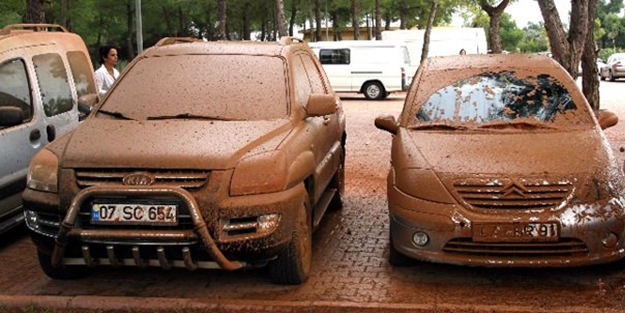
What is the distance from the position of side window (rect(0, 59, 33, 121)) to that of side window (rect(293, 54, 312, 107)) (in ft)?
8.09

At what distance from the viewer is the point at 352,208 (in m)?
8.35

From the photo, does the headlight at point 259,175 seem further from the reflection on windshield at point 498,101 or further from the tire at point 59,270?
the reflection on windshield at point 498,101

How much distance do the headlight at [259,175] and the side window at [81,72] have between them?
11.9 feet

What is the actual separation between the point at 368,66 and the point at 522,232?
923 inches

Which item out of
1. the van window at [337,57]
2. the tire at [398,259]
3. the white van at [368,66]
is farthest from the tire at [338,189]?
the van window at [337,57]

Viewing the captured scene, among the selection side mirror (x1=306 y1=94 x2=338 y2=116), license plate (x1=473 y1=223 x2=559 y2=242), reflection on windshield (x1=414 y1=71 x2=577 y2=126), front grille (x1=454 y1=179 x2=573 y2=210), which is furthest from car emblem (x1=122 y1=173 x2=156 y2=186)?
reflection on windshield (x1=414 y1=71 x2=577 y2=126)

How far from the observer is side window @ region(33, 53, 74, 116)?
7.34 m

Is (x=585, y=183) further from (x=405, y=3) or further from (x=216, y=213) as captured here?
(x=405, y=3)

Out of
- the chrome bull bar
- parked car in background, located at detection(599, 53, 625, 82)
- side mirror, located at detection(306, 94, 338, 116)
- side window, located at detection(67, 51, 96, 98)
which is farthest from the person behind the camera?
parked car in background, located at detection(599, 53, 625, 82)

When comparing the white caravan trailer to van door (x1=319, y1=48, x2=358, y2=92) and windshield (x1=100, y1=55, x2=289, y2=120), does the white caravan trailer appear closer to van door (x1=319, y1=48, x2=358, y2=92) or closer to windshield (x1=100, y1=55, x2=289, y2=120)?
van door (x1=319, y1=48, x2=358, y2=92)

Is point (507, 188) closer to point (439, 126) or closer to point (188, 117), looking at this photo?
point (439, 126)

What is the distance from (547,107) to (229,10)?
1494 inches

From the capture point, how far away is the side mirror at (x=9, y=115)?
21.0ft

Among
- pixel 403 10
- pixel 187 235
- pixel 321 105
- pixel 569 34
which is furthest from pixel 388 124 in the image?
pixel 403 10
